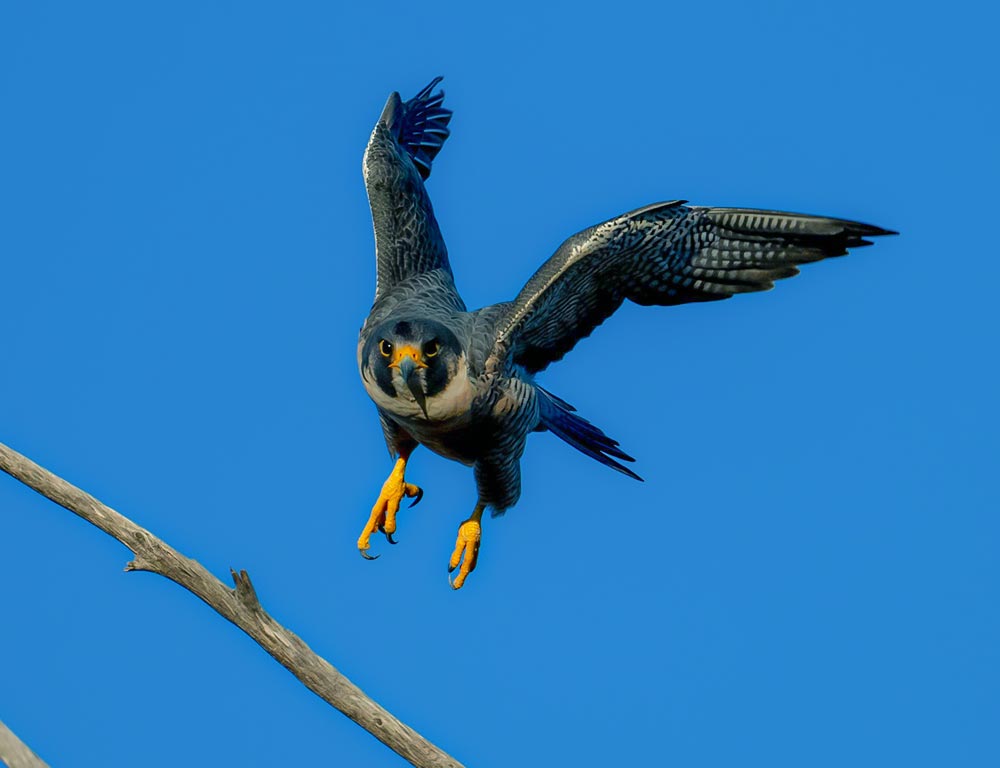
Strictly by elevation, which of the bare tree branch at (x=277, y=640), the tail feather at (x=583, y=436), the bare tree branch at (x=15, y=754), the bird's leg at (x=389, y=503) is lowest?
the bare tree branch at (x=15, y=754)

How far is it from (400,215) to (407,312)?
152 centimetres

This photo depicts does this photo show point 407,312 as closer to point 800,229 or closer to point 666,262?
point 666,262

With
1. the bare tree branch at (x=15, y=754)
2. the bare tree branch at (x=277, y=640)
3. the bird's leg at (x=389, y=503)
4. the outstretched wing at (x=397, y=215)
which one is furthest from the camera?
the outstretched wing at (x=397, y=215)

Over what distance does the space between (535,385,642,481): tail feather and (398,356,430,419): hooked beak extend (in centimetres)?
158

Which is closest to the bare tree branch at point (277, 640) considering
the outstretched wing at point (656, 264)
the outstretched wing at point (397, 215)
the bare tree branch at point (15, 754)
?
the bare tree branch at point (15, 754)

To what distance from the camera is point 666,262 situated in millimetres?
11281

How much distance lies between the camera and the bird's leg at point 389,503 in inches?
450

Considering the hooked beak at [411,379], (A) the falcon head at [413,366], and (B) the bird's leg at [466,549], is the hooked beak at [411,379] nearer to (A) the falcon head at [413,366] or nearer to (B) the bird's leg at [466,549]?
(A) the falcon head at [413,366]

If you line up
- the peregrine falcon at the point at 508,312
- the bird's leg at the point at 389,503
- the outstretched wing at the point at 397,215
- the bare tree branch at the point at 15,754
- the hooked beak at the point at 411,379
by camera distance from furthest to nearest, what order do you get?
the outstretched wing at the point at 397,215
the bird's leg at the point at 389,503
the peregrine falcon at the point at 508,312
the hooked beak at the point at 411,379
the bare tree branch at the point at 15,754

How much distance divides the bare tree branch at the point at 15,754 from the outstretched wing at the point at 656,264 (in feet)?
14.0

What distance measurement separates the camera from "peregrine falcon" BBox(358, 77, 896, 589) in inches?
412

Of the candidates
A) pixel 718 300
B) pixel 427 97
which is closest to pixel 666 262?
pixel 718 300

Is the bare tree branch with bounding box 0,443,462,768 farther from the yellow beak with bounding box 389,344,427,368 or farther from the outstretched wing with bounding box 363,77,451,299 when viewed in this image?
the outstretched wing with bounding box 363,77,451,299

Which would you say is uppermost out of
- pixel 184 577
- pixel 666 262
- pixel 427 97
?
pixel 427 97
